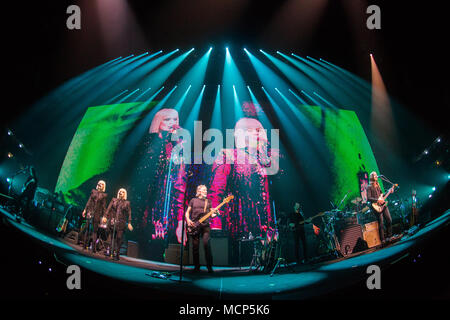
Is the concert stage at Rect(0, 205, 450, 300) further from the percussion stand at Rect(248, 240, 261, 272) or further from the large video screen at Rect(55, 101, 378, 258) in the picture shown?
the large video screen at Rect(55, 101, 378, 258)

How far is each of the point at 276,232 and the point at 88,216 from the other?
10.1 feet

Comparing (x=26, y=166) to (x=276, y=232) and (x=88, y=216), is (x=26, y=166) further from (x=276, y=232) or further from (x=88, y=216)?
(x=276, y=232)

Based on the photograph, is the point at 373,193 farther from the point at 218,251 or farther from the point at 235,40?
the point at 235,40

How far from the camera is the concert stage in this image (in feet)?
9.02

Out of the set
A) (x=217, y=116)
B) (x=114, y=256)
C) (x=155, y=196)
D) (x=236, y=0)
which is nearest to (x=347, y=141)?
(x=217, y=116)

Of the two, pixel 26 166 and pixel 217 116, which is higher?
pixel 217 116

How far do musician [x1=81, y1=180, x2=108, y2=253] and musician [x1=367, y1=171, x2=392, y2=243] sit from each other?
4354 millimetres

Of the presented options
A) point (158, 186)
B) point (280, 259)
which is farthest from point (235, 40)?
point (280, 259)

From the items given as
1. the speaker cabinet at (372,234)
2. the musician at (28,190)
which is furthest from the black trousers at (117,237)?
the speaker cabinet at (372,234)

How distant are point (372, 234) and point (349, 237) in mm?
323

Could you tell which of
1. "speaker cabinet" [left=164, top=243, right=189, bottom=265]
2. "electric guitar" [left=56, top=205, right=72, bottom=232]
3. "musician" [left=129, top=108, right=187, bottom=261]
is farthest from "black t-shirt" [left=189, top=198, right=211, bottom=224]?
"electric guitar" [left=56, top=205, right=72, bottom=232]

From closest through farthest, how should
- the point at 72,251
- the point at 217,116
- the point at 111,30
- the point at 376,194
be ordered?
the point at 72,251, the point at 376,194, the point at 111,30, the point at 217,116

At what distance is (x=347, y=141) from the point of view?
4.03 metres

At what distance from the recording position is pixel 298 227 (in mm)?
3701
